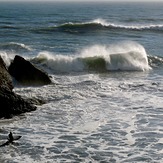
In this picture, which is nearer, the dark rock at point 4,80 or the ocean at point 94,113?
the ocean at point 94,113

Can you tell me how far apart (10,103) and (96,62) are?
1104 cm

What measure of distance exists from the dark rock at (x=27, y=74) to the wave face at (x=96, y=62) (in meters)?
4.18

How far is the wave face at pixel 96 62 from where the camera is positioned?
2224 cm

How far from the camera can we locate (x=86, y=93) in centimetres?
1620

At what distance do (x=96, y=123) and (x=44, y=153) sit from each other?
272 cm

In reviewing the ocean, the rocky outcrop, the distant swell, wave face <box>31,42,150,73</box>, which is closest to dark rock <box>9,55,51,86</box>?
the ocean

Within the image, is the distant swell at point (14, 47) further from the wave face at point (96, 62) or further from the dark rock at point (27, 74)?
the dark rock at point (27, 74)

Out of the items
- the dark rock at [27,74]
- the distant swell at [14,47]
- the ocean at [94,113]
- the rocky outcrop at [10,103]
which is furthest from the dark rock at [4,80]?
the distant swell at [14,47]

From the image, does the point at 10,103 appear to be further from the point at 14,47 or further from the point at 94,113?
the point at 14,47

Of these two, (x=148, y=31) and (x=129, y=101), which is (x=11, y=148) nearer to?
(x=129, y=101)

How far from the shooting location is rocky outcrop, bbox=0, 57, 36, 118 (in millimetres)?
12836

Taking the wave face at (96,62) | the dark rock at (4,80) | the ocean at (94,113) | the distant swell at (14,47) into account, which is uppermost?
the dark rock at (4,80)

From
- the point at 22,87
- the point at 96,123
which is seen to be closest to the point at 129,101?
the point at 96,123

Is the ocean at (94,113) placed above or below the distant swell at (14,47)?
below
